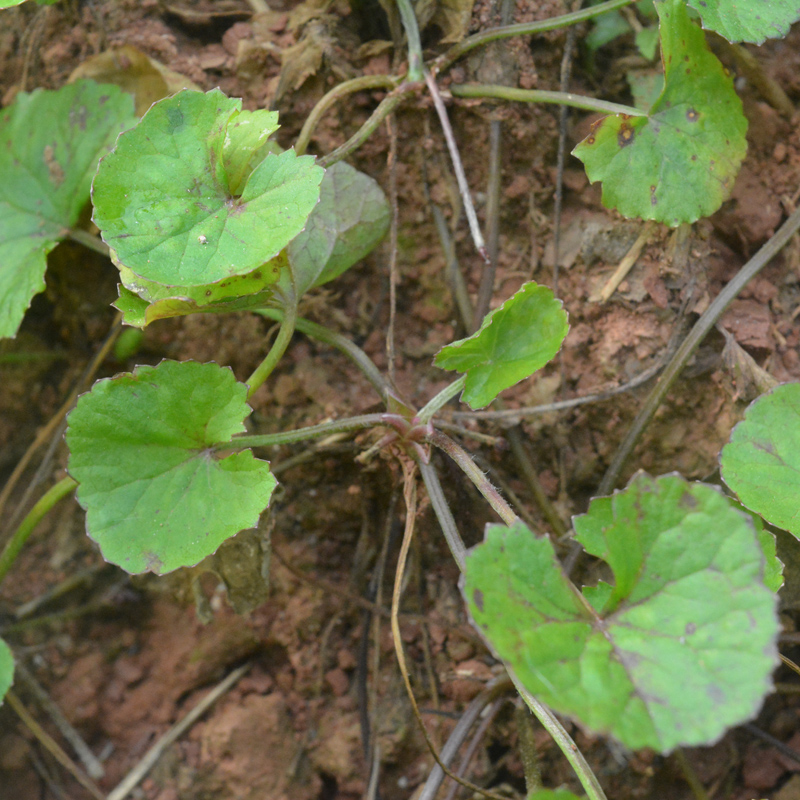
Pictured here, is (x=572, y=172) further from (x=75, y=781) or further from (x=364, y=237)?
(x=75, y=781)

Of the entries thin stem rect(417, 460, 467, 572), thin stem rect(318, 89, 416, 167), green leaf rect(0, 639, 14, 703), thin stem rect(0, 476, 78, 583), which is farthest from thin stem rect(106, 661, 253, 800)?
thin stem rect(318, 89, 416, 167)

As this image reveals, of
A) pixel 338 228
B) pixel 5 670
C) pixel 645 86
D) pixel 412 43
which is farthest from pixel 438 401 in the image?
pixel 5 670

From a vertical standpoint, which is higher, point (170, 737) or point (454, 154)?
point (454, 154)

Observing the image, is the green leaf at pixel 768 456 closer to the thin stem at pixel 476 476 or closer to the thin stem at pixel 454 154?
the thin stem at pixel 476 476

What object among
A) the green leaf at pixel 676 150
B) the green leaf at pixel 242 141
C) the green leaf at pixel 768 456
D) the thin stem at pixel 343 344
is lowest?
the green leaf at pixel 768 456

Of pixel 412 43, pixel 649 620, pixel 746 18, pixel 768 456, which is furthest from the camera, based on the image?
pixel 412 43

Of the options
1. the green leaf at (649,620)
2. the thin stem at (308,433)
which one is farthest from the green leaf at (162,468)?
the green leaf at (649,620)

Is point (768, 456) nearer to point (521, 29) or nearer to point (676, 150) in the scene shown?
point (676, 150)
